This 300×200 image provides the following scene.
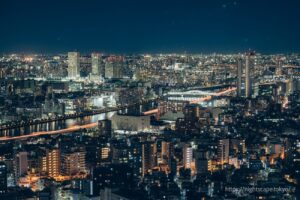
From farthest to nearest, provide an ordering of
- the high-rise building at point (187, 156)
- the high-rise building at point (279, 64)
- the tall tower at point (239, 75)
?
the high-rise building at point (279, 64) < the tall tower at point (239, 75) < the high-rise building at point (187, 156)

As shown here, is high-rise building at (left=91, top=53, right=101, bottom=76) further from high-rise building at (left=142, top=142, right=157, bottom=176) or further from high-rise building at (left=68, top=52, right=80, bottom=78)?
high-rise building at (left=142, top=142, right=157, bottom=176)

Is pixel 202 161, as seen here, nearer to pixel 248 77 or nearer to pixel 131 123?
pixel 131 123

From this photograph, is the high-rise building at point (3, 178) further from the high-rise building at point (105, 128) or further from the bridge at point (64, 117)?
the bridge at point (64, 117)

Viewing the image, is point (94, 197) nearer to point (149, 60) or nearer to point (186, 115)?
point (186, 115)

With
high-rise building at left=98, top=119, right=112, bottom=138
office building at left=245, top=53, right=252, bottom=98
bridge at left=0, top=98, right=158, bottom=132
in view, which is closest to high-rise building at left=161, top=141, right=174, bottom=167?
high-rise building at left=98, top=119, right=112, bottom=138

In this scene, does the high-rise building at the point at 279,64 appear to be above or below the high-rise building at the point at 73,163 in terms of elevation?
above

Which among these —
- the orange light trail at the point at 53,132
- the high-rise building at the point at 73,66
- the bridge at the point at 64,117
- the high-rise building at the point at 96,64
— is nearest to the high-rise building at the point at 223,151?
the orange light trail at the point at 53,132

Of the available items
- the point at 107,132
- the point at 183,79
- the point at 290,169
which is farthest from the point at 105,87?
the point at 290,169
